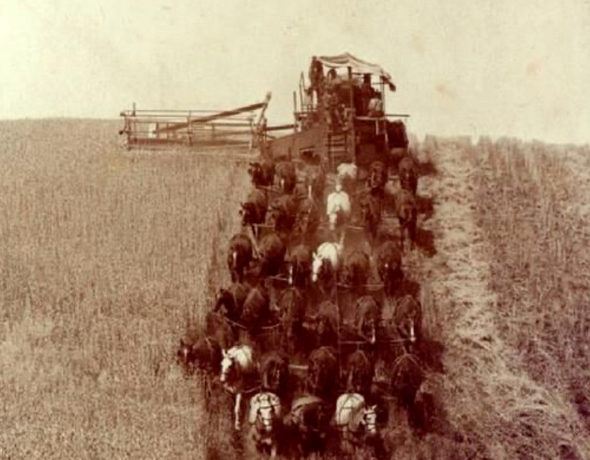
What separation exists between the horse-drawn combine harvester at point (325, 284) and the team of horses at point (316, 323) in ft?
0.09

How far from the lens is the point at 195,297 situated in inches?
906

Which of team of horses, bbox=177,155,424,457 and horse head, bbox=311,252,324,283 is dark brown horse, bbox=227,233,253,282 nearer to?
team of horses, bbox=177,155,424,457

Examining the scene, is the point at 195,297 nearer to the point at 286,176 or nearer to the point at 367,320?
the point at 367,320

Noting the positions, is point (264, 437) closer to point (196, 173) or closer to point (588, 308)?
point (588, 308)

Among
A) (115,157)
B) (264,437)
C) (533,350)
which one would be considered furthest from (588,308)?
(115,157)

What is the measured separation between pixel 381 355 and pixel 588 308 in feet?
19.0

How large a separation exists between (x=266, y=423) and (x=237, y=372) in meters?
1.46

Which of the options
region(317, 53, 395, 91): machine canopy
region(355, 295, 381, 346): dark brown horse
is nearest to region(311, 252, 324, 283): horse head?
region(355, 295, 381, 346): dark brown horse

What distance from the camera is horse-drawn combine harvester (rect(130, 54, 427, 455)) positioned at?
63.2 ft

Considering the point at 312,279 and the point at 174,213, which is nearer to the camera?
the point at 312,279

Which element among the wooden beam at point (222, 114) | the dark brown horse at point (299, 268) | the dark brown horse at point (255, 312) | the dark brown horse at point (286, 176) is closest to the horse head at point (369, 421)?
the dark brown horse at point (255, 312)

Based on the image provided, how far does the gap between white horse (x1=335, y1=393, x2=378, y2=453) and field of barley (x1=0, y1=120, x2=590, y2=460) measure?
0.59 m

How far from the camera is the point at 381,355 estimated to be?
68.6 ft

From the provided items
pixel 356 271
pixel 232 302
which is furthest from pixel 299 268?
pixel 232 302
